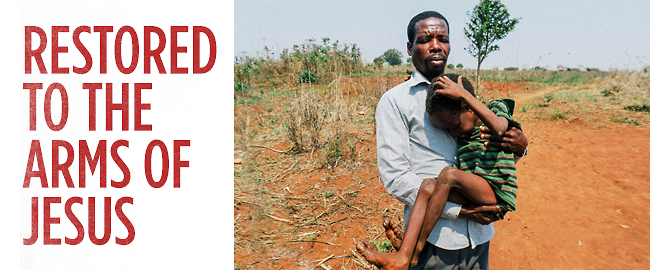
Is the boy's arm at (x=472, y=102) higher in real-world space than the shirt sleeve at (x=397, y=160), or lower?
higher

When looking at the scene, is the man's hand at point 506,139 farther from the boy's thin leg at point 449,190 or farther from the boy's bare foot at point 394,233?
the boy's bare foot at point 394,233

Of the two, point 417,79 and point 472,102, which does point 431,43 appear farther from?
point 472,102

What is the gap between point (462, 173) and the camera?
4.97ft

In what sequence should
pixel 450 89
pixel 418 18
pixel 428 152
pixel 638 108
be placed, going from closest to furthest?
1. pixel 450 89
2. pixel 428 152
3. pixel 418 18
4. pixel 638 108

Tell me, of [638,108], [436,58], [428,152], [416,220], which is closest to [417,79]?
[436,58]

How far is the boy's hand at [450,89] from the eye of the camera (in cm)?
145

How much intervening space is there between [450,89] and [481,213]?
524 millimetres

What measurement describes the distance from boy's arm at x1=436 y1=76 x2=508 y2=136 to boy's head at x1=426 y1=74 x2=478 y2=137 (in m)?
0.04

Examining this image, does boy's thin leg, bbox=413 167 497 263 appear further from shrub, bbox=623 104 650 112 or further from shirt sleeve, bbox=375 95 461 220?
shrub, bbox=623 104 650 112

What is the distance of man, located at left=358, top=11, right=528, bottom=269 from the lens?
5.09 ft

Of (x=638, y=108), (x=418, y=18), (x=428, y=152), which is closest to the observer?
(x=428, y=152)

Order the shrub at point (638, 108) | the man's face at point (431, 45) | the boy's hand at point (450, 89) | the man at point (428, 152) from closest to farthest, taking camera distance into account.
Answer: the boy's hand at point (450, 89), the man at point (428, 152), the man's face at point (431, 45), the shrub at point (638, 108)

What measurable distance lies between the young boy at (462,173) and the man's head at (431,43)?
0.45 feet

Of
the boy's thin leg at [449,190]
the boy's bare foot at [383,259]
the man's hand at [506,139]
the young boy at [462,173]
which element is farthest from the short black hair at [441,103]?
the boy's bare foot at [383,259]
